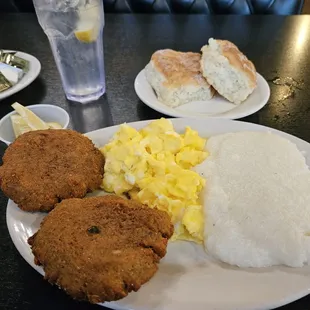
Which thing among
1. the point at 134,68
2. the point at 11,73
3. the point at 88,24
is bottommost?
the point at 134,68

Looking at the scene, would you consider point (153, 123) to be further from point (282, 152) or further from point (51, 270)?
point (51, 270)

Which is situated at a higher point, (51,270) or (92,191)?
(51,270)

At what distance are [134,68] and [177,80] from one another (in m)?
0.49

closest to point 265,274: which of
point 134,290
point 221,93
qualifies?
point 134,290

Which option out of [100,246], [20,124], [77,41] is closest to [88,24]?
[77,41]

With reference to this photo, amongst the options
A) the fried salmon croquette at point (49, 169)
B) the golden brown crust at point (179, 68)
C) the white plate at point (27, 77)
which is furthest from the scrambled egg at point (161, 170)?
the white plate at point (27, 77)

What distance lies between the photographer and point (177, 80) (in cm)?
165

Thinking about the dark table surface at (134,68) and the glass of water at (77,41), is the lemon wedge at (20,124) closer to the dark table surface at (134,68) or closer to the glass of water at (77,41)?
the dark table surface at (134,68)

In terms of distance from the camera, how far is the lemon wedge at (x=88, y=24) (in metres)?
1.61

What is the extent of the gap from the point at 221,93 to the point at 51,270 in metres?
1.11

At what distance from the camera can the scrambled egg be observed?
3.52 ft

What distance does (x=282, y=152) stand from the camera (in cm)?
119

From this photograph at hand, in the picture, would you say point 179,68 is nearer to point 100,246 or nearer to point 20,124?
point 20,124

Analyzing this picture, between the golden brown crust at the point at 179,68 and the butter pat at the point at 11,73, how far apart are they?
2.10ft
